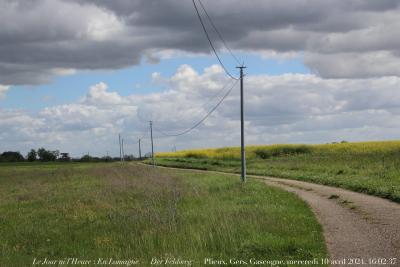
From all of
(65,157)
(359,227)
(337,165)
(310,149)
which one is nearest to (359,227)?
(359,227)

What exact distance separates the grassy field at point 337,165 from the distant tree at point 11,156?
212ft

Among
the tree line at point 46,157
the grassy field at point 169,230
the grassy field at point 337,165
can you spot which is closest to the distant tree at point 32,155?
the tree line at point 46,157

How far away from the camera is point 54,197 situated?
30047 mm

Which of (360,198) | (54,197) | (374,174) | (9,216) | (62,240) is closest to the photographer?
(62,240)

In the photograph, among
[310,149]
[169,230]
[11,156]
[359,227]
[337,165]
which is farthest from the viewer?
[11,156]

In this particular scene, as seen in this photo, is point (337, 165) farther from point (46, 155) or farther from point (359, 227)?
point (46, 155)

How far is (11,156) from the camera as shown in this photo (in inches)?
6417

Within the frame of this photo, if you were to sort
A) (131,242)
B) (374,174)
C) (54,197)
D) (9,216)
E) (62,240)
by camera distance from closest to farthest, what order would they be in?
1. (131,242)
2. (62,240)
3. (9,216)
4. (54,197)
5. (374,174)

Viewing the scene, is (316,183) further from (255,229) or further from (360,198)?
(255,229)

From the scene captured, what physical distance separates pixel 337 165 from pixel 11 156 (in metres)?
134

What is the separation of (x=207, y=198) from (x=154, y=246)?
10203 millimetres

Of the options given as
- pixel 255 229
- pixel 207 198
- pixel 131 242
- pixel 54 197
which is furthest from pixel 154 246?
pixel 54 197

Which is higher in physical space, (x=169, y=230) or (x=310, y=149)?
(x=310, y=149)

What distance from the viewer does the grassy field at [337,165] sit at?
88.0ft
